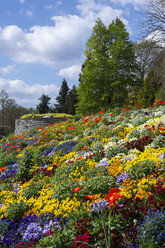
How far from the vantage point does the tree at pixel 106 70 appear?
61.1 ft

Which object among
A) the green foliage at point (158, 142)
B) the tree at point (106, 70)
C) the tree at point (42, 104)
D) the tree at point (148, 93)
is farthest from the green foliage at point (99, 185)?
the tree at point (42, 104)

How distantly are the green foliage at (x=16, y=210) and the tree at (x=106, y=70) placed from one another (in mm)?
14953

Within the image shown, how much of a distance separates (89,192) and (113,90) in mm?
16451

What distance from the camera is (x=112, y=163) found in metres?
4.30

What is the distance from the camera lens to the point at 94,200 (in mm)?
3160

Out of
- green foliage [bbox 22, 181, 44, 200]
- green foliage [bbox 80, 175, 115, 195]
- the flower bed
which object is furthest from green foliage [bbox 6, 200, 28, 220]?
green foliage [bbox 80, 175, 115, 195]

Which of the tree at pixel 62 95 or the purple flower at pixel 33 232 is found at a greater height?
the tree at pixel 62 95

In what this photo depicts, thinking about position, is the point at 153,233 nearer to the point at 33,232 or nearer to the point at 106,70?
the point at 33,232

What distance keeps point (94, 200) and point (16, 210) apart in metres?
1.39

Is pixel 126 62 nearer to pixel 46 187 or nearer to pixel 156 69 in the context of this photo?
pixel 156 69

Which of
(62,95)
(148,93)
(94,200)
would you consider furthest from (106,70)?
(62,95)

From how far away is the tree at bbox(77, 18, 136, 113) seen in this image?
18.6 m

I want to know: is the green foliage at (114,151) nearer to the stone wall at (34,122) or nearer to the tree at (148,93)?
the tree at (148,93)

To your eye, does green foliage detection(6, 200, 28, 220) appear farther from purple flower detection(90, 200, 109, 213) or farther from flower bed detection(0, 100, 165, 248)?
purple flower detection(90, 200, 109, 213)
